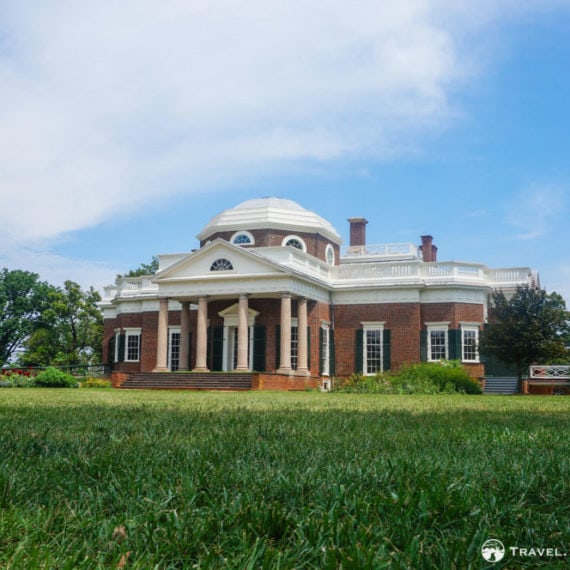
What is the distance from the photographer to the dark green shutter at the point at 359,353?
3556 centimetres

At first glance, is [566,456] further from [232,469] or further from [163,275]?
[163,275]

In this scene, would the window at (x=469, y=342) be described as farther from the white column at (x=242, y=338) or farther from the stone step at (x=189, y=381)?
the stone step at (x=189, y=381)

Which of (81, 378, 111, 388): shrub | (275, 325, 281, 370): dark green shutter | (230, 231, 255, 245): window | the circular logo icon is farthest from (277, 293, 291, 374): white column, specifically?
the circular logo icon

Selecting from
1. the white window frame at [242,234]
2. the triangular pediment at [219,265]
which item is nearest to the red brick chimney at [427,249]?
the white window frame at [242,234]

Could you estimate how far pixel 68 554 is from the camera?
2443mm

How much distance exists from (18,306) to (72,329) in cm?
768

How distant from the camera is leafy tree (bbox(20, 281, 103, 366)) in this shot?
5438 cm

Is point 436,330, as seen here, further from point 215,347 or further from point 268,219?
point 215,347

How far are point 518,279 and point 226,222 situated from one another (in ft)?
53.3

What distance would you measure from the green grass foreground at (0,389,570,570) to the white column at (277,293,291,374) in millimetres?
26344

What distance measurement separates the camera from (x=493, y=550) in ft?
8.14

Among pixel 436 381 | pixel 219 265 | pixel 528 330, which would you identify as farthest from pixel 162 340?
pixel 528 330

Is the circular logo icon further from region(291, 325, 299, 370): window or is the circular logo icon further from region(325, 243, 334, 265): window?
region(325, 243, 334, 265): window

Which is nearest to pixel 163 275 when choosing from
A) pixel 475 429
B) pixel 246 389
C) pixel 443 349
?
pixel 246 389
